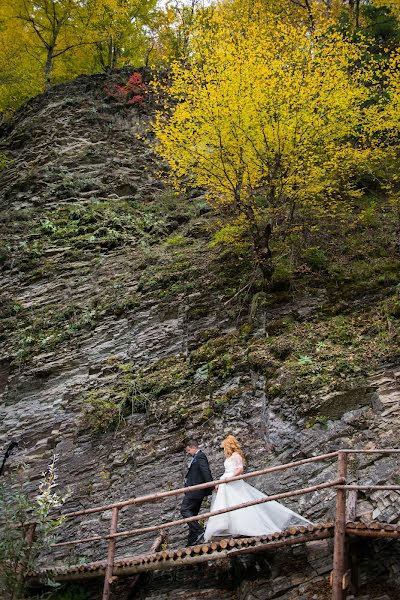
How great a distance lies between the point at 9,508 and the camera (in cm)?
729

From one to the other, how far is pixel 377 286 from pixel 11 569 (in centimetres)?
859

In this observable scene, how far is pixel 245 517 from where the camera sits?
6422mm

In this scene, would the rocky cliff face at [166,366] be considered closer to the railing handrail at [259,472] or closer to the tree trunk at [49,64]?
the railing handrail at [259,472]

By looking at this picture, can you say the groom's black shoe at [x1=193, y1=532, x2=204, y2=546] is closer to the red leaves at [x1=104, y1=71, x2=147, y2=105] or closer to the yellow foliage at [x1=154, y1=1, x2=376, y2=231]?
the yellow foliage at [x1=154, y1=1, x2=376, y2=231]

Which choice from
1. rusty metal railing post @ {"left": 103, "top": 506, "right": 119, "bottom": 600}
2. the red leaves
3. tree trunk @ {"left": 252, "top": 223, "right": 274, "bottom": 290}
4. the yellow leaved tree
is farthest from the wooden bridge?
the red leaves

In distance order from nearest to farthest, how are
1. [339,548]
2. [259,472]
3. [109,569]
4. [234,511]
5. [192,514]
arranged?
[339,548], [259,472], [234,511], [109,569], [192,514]

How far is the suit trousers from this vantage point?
7172 millimetres

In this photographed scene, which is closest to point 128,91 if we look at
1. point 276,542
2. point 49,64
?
point 49,64

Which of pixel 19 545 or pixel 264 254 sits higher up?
pixel 264 254

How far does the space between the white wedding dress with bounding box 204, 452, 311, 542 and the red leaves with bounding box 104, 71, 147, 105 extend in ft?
60.9

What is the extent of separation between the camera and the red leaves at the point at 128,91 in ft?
70.8

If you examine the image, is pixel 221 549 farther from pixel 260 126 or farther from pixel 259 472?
pixel 260 126

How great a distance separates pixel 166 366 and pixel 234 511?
4862 mm

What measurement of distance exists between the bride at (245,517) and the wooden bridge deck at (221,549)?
220 mm
